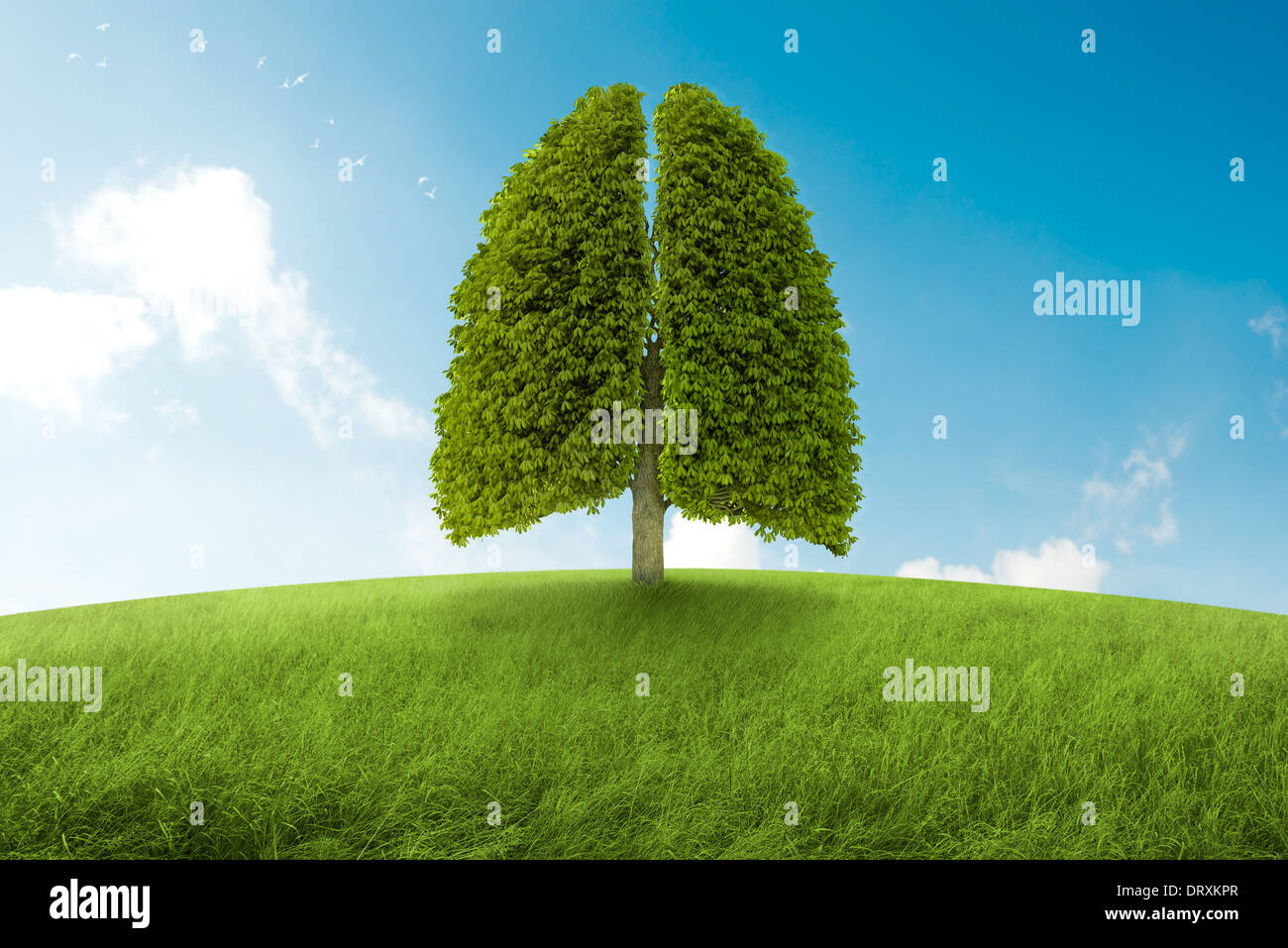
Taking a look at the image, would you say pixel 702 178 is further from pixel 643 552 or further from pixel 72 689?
pixel 72 689

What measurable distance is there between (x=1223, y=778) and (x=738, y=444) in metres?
9.10

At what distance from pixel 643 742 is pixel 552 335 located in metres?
9.38

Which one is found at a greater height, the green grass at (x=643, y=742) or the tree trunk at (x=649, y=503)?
the tree trunk at (x=649, y=503)

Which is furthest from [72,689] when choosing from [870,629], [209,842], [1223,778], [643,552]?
[1223,778]

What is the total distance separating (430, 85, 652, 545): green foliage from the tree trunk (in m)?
1.13

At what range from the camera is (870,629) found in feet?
43.5

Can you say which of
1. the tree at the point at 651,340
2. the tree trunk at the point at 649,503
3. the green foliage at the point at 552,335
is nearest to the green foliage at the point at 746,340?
the tree at the point at 651,340

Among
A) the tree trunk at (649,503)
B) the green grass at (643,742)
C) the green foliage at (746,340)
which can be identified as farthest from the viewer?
the tree trunk at (649,503)

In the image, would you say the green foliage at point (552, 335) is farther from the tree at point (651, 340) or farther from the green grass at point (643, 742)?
the green grass at point (643, 742)

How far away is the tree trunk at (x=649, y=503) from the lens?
16.1 m

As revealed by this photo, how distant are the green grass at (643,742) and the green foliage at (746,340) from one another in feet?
8.34

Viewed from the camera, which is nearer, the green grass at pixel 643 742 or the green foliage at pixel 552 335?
the green grass at pixel 643 742

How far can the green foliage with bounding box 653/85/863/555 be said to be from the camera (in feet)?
47.8

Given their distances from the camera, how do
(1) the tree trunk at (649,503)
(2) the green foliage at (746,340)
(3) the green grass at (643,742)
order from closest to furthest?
(3) the green grass at (643,742)
(2) the green foliage at (746,340)
(1) the tree trunk at (649,503)
